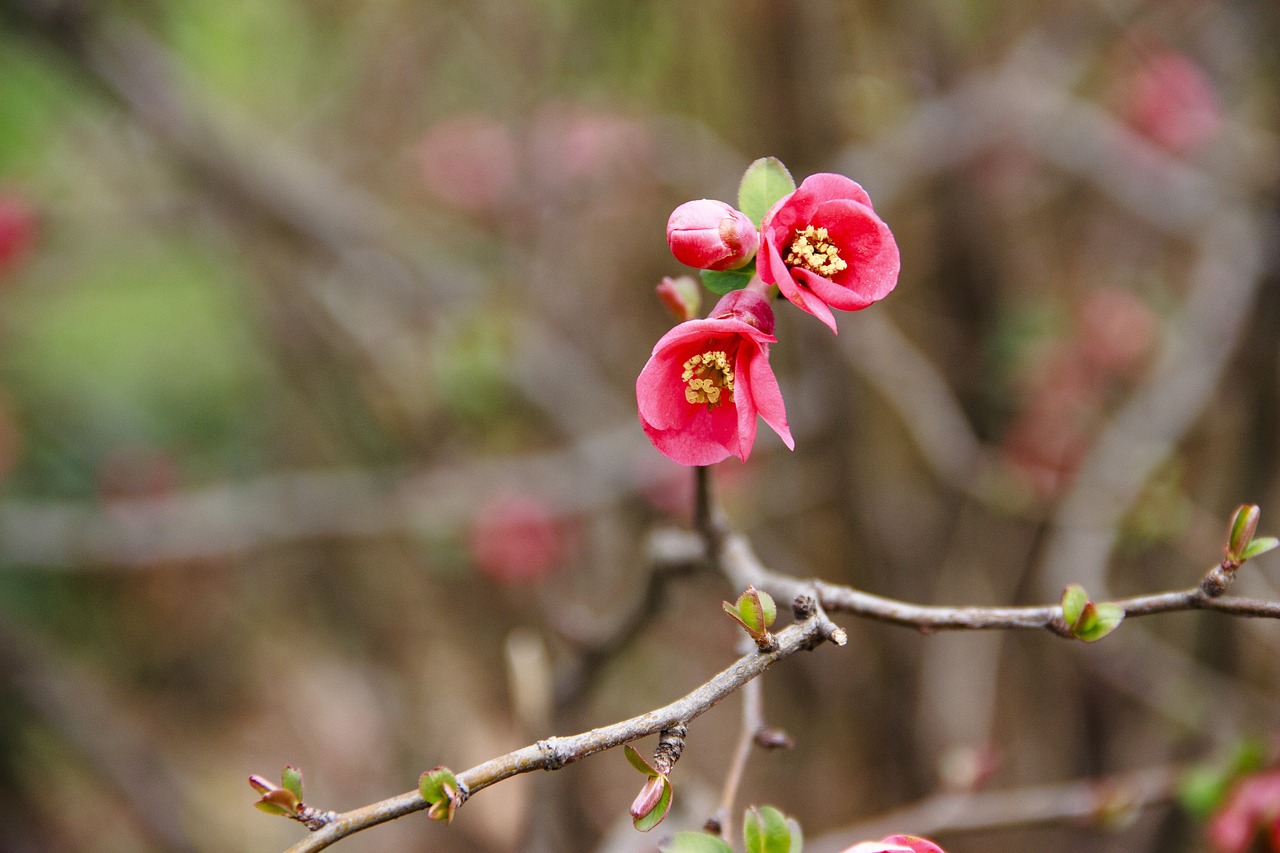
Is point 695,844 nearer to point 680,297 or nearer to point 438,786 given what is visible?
point 438,786

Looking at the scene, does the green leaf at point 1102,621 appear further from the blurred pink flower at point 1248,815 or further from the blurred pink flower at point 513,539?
the blurred pink flower at point 513,539

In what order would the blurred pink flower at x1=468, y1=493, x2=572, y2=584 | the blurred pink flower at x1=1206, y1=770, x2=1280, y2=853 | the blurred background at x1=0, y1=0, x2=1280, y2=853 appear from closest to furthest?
the blurred pink flower at x1=1206, y1=770, x2=1280, y2=853 < the blurred background at x1=0, y1=0, x2=1280, y2=853 < the blurred pink flower at x1=468, y1=493, x2=572, y2=584

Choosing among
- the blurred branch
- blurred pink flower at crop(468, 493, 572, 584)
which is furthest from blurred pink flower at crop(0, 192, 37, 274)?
blurred pink flower at crop(468, 493, 572, 584)

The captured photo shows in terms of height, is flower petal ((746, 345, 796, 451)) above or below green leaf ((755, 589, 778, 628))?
above

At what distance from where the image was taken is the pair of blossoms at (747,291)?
632 millimetres

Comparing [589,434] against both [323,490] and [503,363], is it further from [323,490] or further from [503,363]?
[323,490]

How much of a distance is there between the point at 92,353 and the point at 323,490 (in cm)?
278

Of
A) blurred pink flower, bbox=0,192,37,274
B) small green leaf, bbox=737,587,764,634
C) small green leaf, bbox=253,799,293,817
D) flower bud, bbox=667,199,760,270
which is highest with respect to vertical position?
blurred pink flower, bbox=0,192,37,274

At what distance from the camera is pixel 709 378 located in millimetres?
708

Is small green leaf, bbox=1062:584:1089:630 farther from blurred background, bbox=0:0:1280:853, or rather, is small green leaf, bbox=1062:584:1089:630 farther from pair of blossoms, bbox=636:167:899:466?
blurred background, bbox=0:0:1280:853

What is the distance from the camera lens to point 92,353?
467cm

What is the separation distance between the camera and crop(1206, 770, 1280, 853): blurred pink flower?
96 centimetres

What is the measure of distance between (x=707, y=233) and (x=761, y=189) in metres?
0.08

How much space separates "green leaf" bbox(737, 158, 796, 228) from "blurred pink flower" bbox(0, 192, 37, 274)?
2.27m
